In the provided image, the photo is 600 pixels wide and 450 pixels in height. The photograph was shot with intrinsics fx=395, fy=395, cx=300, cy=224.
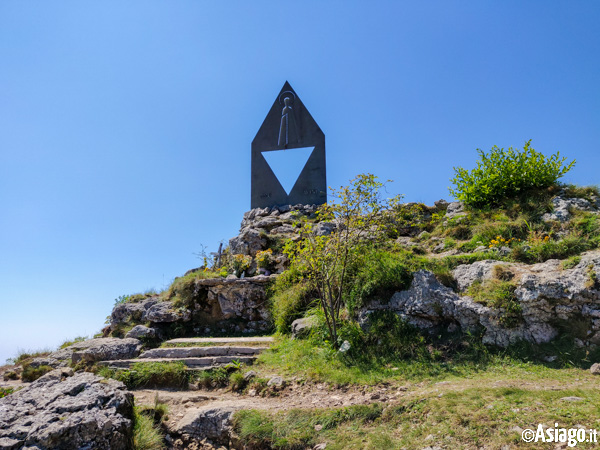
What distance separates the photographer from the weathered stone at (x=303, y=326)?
23.7 feet

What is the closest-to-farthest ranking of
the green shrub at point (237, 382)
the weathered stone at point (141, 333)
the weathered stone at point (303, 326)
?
the green shrub at point (237, 382) → the weathered stone at point (303, 326) → the weathered stone at point (141, 333)

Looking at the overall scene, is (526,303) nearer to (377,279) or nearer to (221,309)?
(377,279)

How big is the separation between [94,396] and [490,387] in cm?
429

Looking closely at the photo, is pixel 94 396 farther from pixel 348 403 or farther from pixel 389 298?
pixel 389 298

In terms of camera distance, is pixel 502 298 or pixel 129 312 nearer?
pixel 502 298

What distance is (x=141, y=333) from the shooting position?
28.3 ft

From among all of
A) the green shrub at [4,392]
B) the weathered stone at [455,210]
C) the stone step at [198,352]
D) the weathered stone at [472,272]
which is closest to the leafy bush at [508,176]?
the weathered stone at [455,210]

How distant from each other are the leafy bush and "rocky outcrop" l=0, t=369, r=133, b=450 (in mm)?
8720

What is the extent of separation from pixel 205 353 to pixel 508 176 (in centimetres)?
792

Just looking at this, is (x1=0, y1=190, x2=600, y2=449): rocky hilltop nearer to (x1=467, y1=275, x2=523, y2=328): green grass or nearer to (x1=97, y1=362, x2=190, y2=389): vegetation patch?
(x1=467, y1=275, x2=523, y2=328): green grass

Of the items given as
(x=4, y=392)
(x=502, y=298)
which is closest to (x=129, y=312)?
(x=4, y=392)

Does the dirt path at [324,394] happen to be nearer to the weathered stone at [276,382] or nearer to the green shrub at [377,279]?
the weathered stone at [276,382]

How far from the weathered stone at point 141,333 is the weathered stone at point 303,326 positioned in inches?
132

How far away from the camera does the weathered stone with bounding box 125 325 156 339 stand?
8.62m
